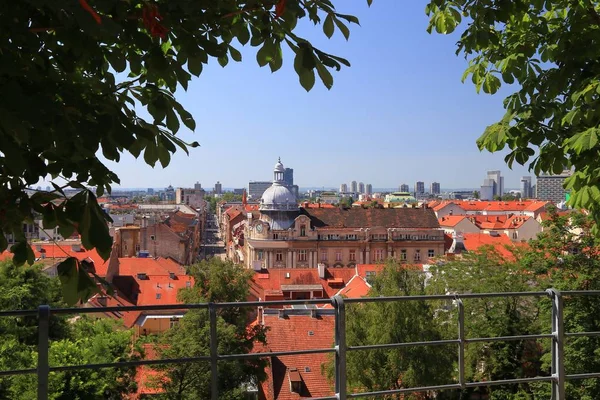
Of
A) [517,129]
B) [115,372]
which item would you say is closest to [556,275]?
[115,372]

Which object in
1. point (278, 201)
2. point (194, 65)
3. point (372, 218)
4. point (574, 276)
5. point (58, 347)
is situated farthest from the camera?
point (278, 201)

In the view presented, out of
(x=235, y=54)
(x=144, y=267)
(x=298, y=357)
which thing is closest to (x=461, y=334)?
(x=235, y=54)

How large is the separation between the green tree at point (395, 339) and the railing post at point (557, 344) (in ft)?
44.9

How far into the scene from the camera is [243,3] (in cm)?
290

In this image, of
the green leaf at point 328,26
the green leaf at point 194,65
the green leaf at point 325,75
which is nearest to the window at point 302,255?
the green leaf at point 194,65

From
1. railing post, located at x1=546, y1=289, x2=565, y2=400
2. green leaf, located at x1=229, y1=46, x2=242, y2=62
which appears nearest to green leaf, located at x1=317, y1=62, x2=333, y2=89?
green leaf, located at x1=229, y1=46, x2=242, y2=62

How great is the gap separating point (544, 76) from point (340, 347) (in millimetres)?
3161

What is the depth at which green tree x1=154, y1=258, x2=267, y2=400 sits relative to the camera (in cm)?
1523

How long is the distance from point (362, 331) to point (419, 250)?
1729 inches

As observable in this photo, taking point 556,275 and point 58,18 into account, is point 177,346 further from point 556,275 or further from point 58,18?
point 58,18

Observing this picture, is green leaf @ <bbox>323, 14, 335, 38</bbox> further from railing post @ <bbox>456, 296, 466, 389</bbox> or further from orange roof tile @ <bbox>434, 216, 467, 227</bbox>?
orange roof tile @ <bbox>434, 216, 467, 227</bbox>

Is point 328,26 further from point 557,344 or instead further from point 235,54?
point 557,344

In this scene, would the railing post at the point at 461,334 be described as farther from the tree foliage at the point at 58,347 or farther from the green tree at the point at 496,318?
the green tree at the point at 496,318

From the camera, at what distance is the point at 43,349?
334 centimetres
